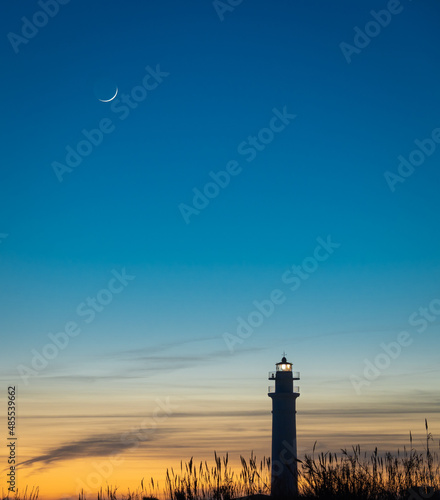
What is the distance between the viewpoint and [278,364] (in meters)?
41.7

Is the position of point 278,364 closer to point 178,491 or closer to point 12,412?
point 12,412

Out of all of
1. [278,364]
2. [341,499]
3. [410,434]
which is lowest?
[341,499]

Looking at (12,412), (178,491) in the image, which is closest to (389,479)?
(178,491)

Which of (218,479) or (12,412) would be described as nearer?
(218,479)

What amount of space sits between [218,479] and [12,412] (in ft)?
30.6

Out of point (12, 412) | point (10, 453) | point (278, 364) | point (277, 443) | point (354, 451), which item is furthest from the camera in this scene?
point (278, 364)

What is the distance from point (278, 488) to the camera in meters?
10.9

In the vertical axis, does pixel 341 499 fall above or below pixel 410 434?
below

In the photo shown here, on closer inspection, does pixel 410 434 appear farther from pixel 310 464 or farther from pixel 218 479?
pixel 218 479

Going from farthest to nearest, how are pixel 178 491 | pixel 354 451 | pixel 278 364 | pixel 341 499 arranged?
pixel 278 364 < pixel 354 451 < pixel 178 491 < pixel 341 499

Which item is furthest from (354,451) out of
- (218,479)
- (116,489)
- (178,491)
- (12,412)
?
(12,412)

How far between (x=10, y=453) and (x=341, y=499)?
10356 millimetres

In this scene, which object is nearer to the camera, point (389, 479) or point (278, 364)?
point (389, 479)

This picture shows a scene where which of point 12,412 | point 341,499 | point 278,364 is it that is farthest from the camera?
point 278,364
